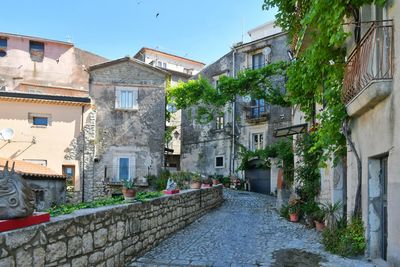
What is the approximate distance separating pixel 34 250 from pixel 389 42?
17.3 ft

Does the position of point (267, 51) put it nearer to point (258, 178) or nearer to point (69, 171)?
point (258, 178)

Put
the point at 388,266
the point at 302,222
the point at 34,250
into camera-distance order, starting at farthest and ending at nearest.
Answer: the point at 302,222
the point at 388,266
the point at 34,250

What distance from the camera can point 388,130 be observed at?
5566mm

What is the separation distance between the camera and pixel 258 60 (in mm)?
27672

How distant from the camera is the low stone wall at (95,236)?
139 inches

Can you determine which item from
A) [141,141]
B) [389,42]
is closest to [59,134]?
[141,141]

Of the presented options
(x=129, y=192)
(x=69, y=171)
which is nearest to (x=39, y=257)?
(x=129, y=192)

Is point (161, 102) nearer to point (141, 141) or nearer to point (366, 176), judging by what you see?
point (141, 141)

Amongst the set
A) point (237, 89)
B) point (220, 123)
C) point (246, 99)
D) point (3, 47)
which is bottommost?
point (220, 123)

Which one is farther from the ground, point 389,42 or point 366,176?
point 389,42

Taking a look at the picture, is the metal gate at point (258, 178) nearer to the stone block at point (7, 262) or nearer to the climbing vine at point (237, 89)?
the climbing vine at point (237, 89)

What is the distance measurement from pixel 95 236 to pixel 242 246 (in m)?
3.74

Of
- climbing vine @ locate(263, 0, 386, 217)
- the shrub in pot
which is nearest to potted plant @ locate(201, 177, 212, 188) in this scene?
the shrub in pot

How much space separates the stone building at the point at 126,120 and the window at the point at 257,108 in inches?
273
